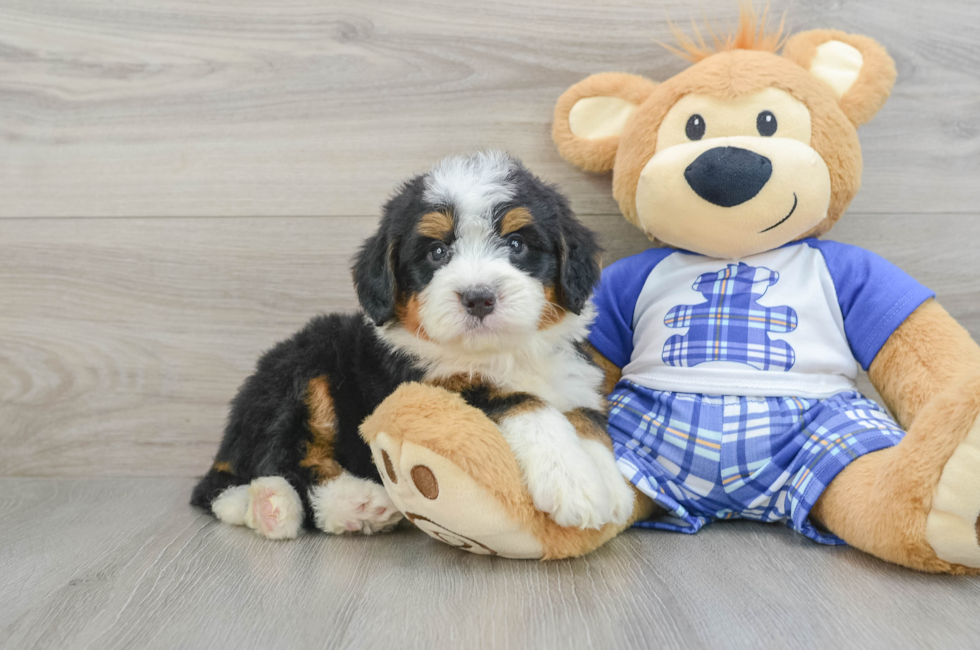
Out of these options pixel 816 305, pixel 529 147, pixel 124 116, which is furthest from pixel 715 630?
pixel 124 116

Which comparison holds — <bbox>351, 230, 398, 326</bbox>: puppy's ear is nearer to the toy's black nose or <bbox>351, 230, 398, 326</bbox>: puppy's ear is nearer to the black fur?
the black fur

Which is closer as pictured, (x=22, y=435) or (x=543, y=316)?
(x=543, y=316)

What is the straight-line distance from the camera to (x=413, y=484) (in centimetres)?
141

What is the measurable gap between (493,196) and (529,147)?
71 centimetres

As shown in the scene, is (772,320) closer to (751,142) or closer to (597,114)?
(751,142)

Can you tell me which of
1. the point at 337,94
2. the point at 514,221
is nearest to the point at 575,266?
the point at 514,221

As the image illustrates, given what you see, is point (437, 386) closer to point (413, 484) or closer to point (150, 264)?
point (413, 484)

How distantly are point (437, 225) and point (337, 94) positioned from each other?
36.8 inches

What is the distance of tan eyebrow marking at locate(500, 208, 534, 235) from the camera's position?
151cm

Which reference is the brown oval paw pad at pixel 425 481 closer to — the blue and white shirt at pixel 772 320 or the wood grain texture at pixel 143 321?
the blue and white shirt at pixel 772 320

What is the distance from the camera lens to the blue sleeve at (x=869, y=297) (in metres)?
1.67

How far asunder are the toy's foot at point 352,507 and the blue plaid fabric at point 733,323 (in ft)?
2.60

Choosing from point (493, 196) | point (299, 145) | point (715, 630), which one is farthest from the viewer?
point (299, 145)

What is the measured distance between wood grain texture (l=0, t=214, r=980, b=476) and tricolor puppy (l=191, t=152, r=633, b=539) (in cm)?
42
